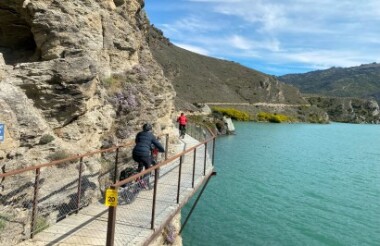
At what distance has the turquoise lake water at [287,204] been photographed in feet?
59.1

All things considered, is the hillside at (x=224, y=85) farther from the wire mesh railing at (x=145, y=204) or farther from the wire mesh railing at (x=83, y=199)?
the wire mesh railing at (x=83, y=199)

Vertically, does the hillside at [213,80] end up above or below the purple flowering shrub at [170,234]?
above

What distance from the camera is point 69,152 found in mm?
10562

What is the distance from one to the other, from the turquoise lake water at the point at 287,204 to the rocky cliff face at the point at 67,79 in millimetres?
6785

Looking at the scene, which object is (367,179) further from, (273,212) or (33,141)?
(33,141)

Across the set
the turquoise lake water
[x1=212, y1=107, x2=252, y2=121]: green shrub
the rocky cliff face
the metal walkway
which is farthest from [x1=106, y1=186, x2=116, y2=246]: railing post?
A: [x1=212, y1=107, x2=252, y2=121]: green shrub

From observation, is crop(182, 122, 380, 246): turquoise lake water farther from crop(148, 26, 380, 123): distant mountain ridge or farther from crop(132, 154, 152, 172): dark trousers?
crop(148, 26, 380, 123): distant mountain ridge

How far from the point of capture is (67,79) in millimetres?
10922

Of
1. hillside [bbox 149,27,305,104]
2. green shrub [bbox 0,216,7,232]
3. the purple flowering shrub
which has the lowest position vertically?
the purple flowering shrub

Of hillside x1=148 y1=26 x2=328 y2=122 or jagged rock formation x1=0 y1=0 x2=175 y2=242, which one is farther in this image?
hillside x1=148 y1=26 x2=328 y2=122

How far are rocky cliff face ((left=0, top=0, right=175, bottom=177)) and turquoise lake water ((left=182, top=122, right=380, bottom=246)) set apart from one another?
679 centimetres

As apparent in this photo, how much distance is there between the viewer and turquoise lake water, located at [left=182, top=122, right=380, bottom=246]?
709 inches

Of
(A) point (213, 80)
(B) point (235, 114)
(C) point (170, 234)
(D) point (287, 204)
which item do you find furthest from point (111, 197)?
(A) point (213, 80)

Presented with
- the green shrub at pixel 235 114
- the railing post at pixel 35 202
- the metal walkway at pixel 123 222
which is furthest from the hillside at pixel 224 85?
the railing post at pixel 35 202
